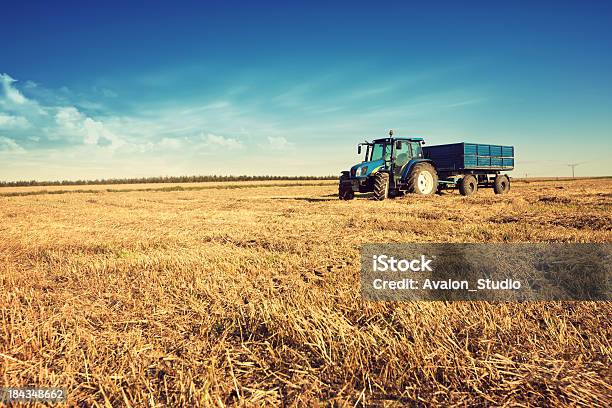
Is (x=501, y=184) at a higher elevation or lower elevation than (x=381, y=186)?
lower

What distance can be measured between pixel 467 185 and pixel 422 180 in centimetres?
330

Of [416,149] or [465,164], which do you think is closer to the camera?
[416,149]

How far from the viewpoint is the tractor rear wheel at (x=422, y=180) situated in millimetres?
15555

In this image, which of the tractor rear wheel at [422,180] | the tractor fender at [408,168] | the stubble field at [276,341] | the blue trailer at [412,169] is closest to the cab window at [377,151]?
the blue trailer at [412,169]

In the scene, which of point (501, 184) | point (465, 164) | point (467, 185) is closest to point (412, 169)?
point (465, 164)

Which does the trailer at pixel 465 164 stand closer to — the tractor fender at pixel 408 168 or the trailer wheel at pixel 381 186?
the tractor fender at pixel 408 168

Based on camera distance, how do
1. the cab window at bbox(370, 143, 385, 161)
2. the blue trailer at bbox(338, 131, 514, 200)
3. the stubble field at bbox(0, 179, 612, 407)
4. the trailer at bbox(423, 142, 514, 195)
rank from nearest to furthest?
the stubble field at bbox(0, 179, 612, 407) < the blue trailer at bbox(338, 131, 514, 200) < the cab window at bbox(370, 143, 385, 161) < the trailer at bbox(423, 142, 514, 195)

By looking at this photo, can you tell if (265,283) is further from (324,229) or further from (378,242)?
(324,229)

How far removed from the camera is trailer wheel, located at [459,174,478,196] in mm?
17906

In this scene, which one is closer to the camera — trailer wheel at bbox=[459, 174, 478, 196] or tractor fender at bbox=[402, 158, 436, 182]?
tractor fender at bbox=[402, 158, 436, 182]

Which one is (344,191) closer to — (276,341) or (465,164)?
(465,164)

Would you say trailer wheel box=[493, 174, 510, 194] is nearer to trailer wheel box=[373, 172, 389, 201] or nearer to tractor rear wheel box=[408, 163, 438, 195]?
tractor rear wheel box=[408, 163, 438, 195]

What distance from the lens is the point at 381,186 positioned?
1487 cm

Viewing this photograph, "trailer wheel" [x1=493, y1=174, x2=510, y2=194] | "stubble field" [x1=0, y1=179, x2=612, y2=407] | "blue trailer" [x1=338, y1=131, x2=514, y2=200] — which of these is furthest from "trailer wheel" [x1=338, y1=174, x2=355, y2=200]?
"stubble field" [x1=0, y1=179, x2=612, y2=407]
